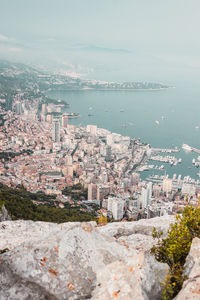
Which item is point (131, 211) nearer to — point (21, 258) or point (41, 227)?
point (41, 227)

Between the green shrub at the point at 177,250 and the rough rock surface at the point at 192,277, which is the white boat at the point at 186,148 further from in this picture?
the rough rock surface at the point at 192,277

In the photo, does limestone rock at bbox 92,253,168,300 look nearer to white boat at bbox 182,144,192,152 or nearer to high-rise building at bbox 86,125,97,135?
white boat at bbox 182,144,192,152

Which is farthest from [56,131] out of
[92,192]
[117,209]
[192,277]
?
[192,277]

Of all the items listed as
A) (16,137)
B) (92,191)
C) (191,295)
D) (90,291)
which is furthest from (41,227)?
(16,137)

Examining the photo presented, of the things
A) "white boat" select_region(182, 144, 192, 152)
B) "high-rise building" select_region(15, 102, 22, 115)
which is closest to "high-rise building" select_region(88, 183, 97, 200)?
"white boat" select_region(182, 144, 192, 152)

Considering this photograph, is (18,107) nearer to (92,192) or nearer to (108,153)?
(108,153)

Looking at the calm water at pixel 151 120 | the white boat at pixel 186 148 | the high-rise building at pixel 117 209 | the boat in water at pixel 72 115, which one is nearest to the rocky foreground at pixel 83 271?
the high-rise building at pixel 117 209

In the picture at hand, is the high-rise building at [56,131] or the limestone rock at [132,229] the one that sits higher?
the limestone rock at [132,229]

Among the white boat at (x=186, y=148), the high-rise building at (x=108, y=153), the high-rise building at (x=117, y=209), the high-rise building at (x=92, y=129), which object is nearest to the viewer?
the high-rise building at (x=117, y=209)
